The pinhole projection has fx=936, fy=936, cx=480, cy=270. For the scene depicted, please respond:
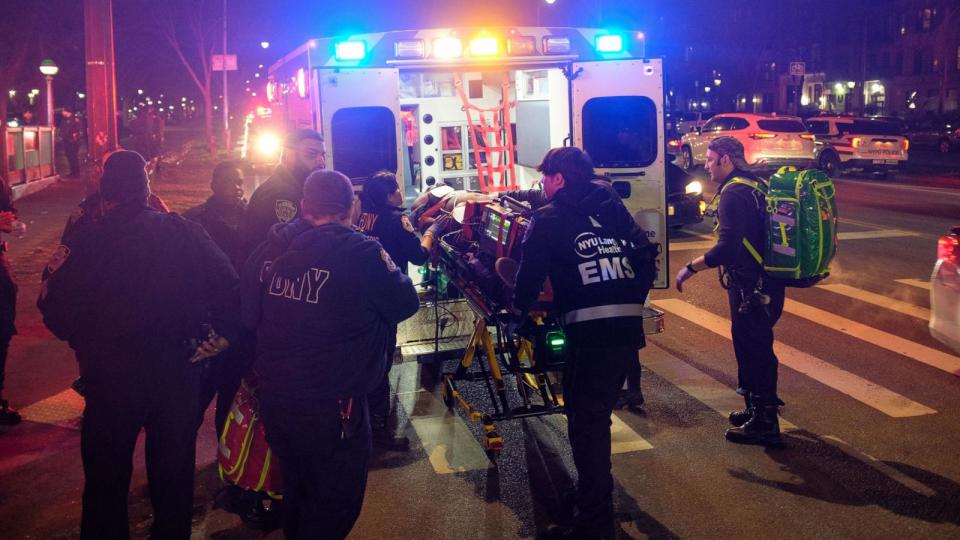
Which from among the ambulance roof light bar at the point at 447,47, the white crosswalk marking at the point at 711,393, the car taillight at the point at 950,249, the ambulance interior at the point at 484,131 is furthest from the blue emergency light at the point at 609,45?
the car taillight at the point at 950,249

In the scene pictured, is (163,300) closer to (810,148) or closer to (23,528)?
(23,528)

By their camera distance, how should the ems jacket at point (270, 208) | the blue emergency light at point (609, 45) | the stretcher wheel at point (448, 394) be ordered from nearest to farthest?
the ems jacket at point (270, 208) → the stretcher wheel at point (448, 394) → the blue emergency light at point (609, 45)

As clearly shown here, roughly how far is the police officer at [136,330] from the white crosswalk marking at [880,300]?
786 centimetres

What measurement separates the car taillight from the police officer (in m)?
4.54

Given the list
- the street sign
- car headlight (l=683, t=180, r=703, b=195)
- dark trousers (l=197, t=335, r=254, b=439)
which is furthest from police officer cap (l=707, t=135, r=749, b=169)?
the street sign

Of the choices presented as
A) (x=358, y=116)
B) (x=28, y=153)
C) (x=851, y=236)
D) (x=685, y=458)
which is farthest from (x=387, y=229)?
(x=28, y=153)

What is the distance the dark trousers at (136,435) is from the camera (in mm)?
3916

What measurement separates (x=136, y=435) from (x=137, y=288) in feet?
2.12

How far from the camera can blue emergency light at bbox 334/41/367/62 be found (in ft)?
25.2

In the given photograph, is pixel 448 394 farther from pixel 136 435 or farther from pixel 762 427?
pixel 136 435

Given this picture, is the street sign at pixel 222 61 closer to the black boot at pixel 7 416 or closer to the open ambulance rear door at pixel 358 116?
the open ambulance rear door at pixel 358 116

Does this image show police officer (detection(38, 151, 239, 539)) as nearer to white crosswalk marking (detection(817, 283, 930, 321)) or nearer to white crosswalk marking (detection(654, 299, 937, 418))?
white crosswalk marking (detection(654, 299, 937, 418))

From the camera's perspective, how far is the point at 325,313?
11.8 feet

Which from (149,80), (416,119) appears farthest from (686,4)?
(416,119)
